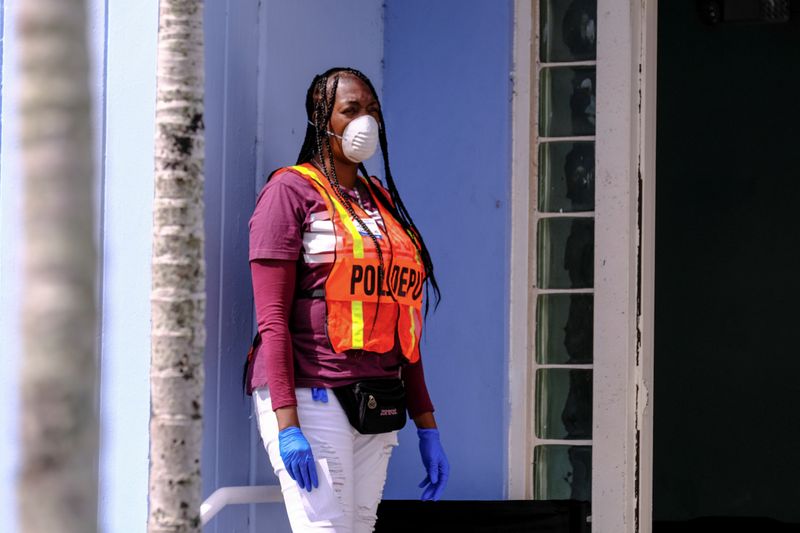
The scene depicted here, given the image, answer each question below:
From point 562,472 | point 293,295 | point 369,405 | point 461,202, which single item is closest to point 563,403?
point 562,472

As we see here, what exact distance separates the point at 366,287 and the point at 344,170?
0.34 m

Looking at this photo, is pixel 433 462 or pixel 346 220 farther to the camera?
pixel 433 462

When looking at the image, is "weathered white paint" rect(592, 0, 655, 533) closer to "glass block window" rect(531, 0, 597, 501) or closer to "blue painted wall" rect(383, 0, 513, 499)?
"glass block window" rect(531, 0, 597, 501)

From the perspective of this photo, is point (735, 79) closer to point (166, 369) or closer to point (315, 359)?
point (315, 359)

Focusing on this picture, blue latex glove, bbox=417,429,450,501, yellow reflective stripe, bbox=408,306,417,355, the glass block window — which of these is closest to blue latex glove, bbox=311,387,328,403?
yellow reflective stripe, bbox=408,306,417,355

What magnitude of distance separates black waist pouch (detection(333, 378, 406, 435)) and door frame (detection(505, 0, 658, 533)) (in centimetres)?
114

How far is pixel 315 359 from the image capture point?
3.35 metres

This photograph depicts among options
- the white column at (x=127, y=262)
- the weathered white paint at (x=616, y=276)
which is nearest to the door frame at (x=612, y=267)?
the weathered white paint at (x=616, y=276)

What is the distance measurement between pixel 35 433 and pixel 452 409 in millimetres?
3209

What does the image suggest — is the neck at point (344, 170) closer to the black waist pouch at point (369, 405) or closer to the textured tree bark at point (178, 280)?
the black waist pouch at point (369, 405)

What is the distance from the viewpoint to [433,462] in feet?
12.1

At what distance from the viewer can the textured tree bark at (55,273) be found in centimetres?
136

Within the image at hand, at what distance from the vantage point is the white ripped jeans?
326cm

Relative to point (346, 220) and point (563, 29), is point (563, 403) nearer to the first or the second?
point (563, 29)
